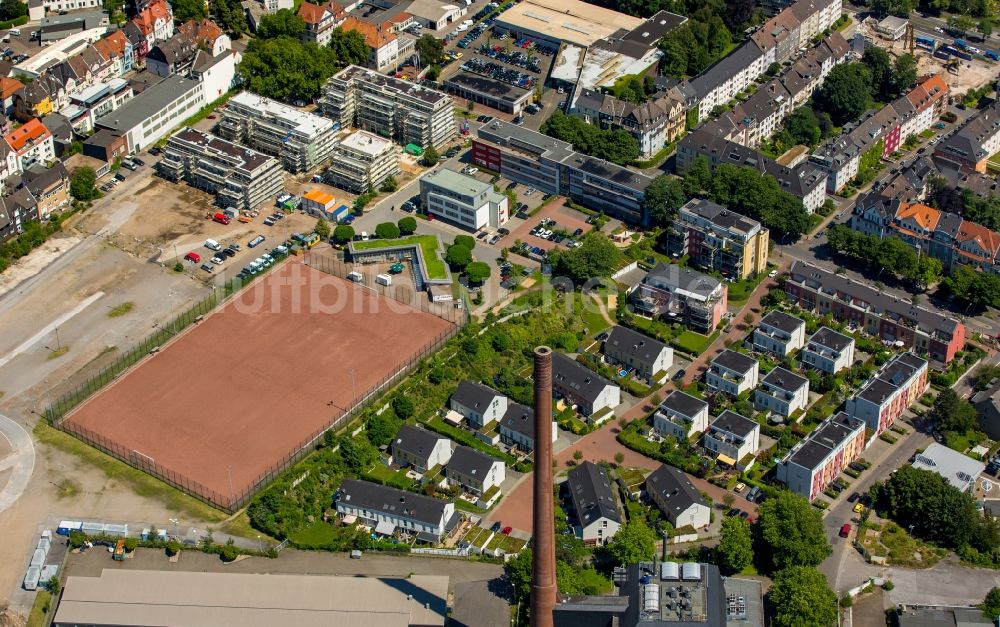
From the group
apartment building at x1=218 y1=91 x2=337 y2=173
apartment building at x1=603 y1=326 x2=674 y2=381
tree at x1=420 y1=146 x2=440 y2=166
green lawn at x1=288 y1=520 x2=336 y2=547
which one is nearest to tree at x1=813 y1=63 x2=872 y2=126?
tree at x1=420 y1=146 x2=440 y2=166

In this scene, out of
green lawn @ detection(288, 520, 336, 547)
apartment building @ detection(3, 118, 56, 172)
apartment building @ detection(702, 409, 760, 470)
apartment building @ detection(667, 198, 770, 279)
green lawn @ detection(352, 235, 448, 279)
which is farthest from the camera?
apartment building @ detection(3, 118, 56, 172)

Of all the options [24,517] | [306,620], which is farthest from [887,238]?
[24,517]

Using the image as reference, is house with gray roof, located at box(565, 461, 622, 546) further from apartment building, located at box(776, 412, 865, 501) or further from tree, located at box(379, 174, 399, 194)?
tree, located at box(379, 174, 399, 194)

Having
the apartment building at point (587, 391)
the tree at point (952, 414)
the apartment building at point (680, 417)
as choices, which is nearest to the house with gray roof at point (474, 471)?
the apartment building at point (587, 391)

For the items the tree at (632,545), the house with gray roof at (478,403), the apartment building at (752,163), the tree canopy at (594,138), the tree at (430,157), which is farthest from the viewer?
the tree at (430,157)

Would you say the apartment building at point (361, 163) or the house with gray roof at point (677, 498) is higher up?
the apartment building at point (361, 163)

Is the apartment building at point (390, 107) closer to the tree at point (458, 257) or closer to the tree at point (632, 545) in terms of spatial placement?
the tree at point (458, 257)

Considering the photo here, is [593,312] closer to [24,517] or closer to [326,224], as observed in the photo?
[326,224]
